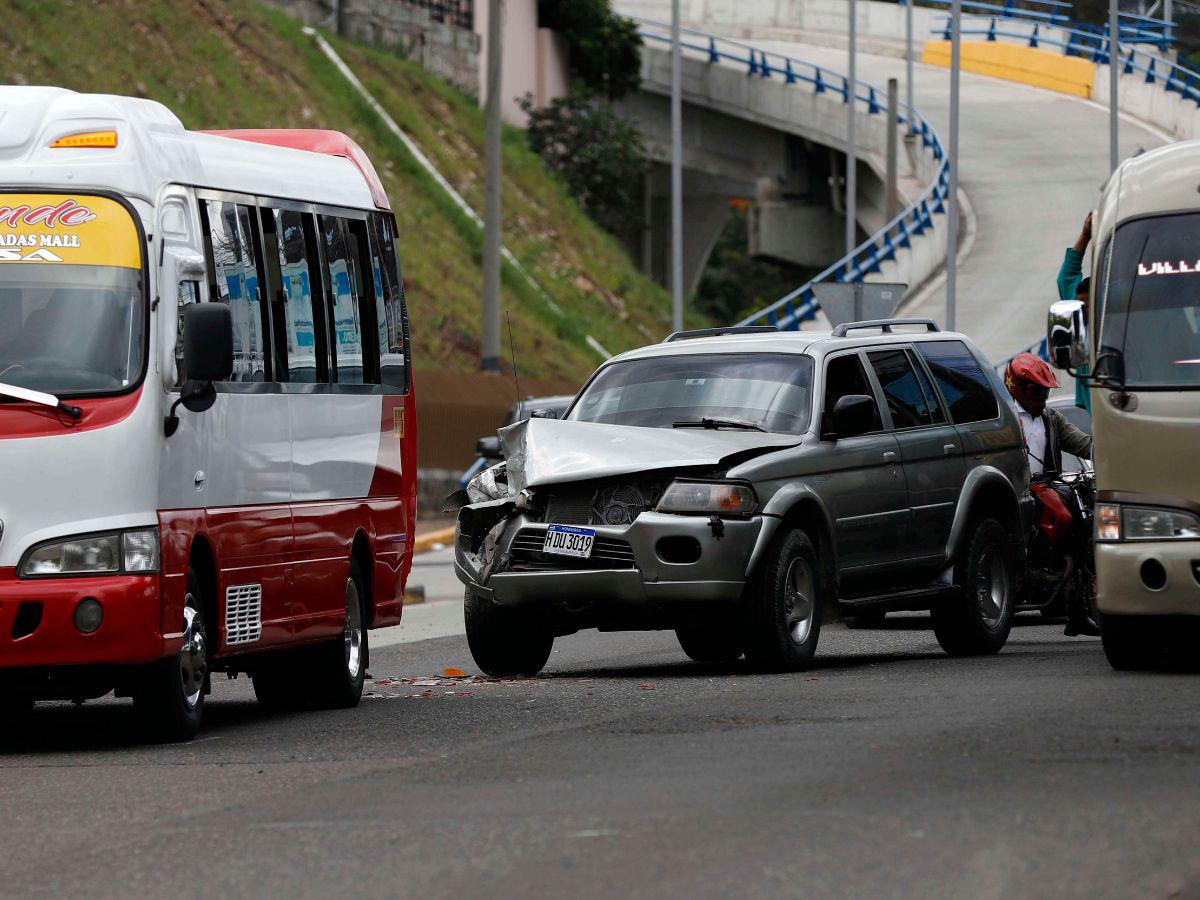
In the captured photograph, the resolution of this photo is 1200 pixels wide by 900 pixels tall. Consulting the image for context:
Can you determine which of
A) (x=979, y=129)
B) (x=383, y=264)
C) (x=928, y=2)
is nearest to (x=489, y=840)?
(x=383, y=264)

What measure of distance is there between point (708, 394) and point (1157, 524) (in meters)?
2.99

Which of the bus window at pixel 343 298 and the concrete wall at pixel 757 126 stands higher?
the bus window at pixel 343 298

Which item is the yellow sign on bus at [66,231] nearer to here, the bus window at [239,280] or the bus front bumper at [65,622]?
the bus window at [239,280]

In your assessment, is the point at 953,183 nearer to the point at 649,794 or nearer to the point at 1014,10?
the point at 1014,10

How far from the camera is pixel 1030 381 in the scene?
634 inches

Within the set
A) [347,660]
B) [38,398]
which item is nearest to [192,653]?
[38,398]

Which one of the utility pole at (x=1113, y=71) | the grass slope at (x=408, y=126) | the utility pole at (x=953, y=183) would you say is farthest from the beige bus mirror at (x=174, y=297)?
the utility pole at (x=1113, y=71)

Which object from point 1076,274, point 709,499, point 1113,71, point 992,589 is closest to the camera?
point 709,499

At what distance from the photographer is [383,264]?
13.6 meters

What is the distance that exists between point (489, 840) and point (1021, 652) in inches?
321

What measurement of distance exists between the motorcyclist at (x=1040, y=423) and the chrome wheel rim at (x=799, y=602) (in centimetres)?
338

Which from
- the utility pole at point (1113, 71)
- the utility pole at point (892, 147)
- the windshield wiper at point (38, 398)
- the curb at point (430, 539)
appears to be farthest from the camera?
the utility pole at point (892, 147)

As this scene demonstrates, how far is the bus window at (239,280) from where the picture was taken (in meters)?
11.3

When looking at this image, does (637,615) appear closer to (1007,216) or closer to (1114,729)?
(1114,729)
